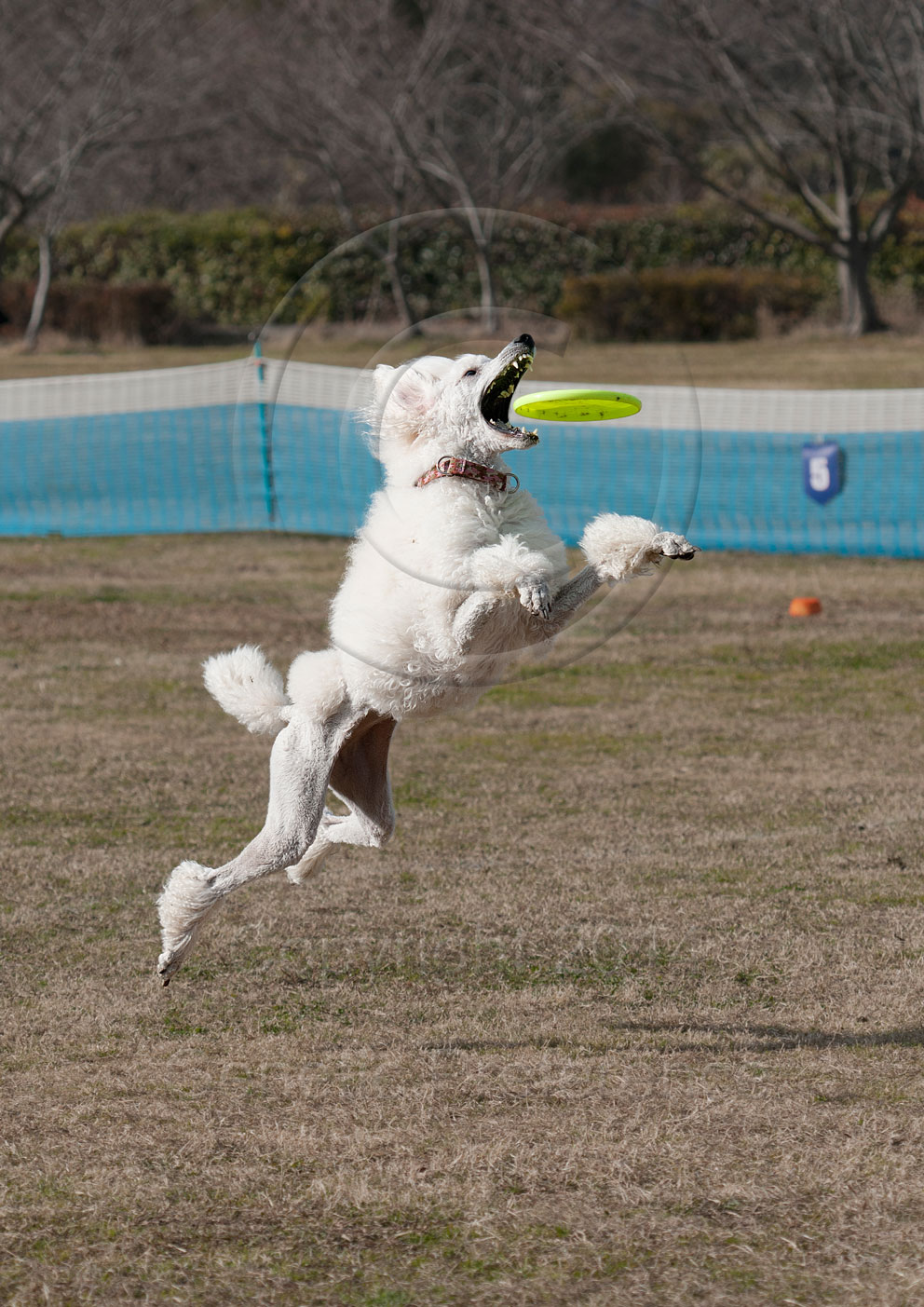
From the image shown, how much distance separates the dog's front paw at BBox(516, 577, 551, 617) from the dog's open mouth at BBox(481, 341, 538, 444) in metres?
0.33

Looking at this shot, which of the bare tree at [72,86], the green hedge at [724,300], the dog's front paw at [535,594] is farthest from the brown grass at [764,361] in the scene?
the dog's front paw at [535,594]

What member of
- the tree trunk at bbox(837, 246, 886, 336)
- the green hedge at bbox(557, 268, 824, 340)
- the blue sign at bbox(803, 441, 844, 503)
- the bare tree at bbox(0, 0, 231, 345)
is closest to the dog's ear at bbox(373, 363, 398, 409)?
the blue sign at bbox(803, 441, 844, 503)

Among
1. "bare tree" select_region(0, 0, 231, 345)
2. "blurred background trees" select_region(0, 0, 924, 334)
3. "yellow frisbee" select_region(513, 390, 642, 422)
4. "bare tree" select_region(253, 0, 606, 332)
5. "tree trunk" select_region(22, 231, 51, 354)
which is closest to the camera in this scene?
"yellow frisbee" select_region(513, 390, 642, 422)

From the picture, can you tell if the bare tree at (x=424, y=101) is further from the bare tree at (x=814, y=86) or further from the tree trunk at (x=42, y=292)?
the tree trunk at (x=42, y=292)

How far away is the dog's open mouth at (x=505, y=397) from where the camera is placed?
364 centimetres

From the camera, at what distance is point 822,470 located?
13.8m

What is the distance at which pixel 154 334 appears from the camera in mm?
30266

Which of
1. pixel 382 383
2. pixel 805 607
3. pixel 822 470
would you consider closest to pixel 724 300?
pixel 822 470

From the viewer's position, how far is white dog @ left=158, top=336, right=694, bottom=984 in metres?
3.76

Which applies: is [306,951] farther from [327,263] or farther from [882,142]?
[882,142]

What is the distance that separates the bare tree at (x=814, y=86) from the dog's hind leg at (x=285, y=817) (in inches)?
900

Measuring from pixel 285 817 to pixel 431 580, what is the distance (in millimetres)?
983

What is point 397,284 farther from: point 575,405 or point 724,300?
point 724,300

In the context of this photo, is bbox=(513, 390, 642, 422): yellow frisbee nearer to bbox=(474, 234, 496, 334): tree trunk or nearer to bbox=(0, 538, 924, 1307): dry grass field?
bbox=(474, 234, 496, 334): tree trunk
